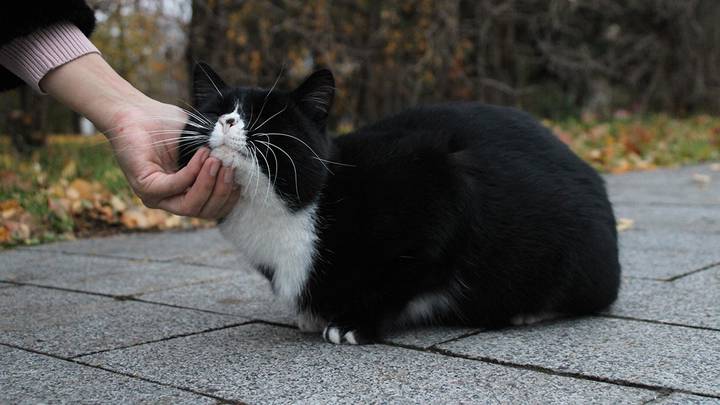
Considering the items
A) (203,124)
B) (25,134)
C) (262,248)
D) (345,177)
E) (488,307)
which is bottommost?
(25,134)

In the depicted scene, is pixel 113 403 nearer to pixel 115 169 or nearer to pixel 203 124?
pixel 203 124

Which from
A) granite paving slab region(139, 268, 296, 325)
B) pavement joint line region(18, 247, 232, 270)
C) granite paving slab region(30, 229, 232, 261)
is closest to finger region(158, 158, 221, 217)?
granite paving slab region(139, 268, 296, 325)

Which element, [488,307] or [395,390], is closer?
[395,390]

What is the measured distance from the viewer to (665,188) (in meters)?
5.62

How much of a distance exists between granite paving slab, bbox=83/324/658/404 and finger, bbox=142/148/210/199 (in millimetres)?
407

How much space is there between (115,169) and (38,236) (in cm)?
161

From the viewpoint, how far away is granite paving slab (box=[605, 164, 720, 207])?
5.00 meters

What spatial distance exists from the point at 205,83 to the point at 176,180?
1.15 feet

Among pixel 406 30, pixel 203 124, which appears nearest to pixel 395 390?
pixel 203 124

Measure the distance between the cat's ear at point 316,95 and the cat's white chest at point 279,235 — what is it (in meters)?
0.25

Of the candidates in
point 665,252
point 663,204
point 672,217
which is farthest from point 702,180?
point 665,252

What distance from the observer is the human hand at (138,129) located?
1957 millimetres

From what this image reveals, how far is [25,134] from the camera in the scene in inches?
271

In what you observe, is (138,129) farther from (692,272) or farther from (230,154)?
(692,272)
